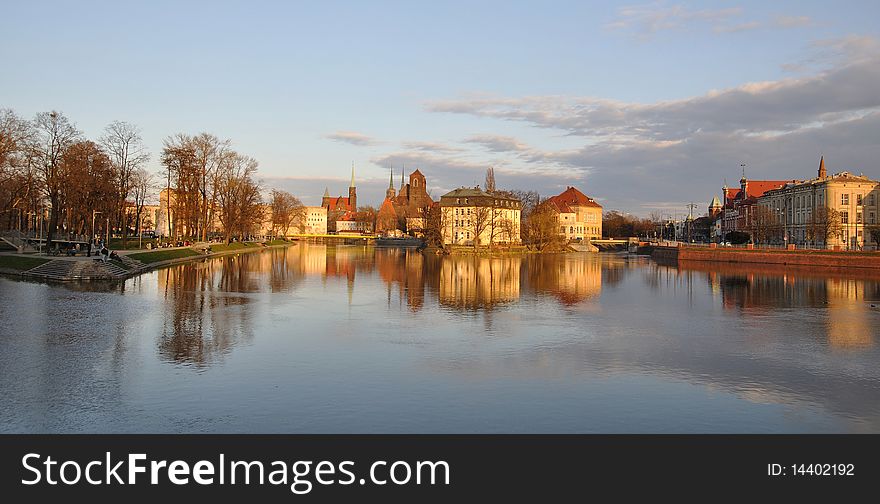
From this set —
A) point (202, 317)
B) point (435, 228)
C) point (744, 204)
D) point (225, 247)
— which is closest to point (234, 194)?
point (225, 247)

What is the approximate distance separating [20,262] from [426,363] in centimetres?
3599

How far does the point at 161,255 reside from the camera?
182ft

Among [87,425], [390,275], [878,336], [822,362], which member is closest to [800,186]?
[390,275]

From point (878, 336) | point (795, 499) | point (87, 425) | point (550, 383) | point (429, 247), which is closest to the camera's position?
point (795, 499)

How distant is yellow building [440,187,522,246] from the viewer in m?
100

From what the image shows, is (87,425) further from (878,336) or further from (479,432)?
(878,336)

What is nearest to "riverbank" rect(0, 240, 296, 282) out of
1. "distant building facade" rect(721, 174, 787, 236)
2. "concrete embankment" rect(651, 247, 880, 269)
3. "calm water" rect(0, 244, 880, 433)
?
"calm water" rect(0, 244, 880, 433)

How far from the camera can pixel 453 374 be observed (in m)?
15.0

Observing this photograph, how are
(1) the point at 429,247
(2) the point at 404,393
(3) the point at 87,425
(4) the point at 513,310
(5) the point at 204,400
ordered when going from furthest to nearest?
(1) the point at 429,247, (4) the point at 513,310, (2) the point at 404,393, (5) the point at 204,400, (3) the point at 87,425

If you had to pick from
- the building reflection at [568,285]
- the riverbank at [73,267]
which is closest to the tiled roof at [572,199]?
the building reflection at [568,285]

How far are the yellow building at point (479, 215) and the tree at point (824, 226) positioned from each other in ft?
133

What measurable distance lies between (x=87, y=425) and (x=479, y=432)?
6337mm

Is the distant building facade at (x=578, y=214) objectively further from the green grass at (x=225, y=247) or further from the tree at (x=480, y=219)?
the green grass at (x=225, y=247)

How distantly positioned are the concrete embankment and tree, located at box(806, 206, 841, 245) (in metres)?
10.6
